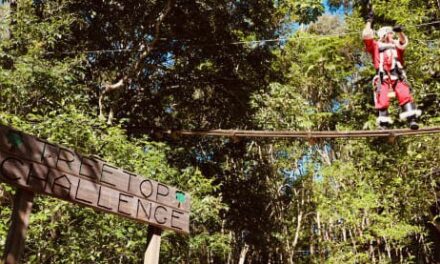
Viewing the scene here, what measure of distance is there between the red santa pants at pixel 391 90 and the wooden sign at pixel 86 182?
98.6 inches

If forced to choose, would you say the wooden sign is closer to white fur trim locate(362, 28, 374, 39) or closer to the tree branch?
white fur trim locate(362, 28, 374, 39)

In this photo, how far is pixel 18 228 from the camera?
9.38 feet

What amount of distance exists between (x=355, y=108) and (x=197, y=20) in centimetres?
487

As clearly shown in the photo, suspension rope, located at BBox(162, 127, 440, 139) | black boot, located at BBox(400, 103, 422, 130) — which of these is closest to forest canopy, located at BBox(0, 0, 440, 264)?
suspension rope, located at BBox(162, 127, 440, 139)

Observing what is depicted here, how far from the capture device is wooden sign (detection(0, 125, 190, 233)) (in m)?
2.85

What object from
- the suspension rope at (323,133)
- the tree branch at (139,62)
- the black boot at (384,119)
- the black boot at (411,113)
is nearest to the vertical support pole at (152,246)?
the black boot at (384,119)

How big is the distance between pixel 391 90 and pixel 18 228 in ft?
12.9

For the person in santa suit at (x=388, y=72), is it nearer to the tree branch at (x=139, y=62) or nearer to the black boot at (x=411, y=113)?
the black boot at (x=411, y=113)

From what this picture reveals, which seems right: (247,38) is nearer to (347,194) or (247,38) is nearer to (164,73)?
(164,73)

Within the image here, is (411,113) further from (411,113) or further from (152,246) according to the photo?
(152,246)

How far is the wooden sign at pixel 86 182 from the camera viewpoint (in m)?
2.85

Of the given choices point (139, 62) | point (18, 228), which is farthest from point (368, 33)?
point (139, 62)

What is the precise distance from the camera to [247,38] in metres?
10.8

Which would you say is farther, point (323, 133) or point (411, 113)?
point (323, 133)
